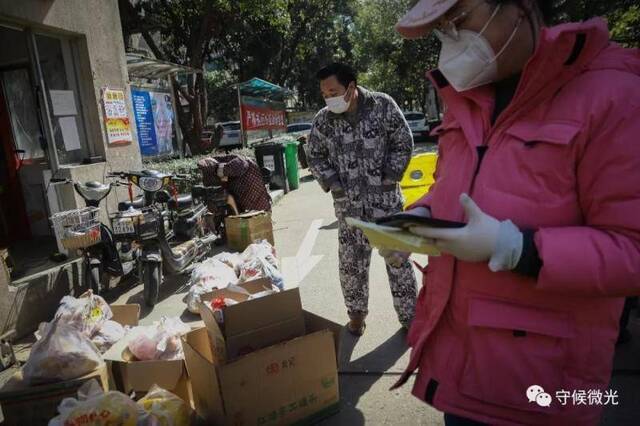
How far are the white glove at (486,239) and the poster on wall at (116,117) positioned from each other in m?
6.10

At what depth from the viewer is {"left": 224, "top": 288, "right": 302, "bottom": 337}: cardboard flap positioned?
2547 millimetres

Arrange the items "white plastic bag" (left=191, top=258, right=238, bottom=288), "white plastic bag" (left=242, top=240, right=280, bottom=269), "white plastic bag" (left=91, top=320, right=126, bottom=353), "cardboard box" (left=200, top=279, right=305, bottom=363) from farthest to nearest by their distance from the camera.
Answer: "white plastic bag" (left=242, top=240, right=280, bottom=269) → "white plastic bag" (left=191, top=258, right=238, bottom=288) → "white plastic bag" (left=91, top=320, right=126, bottom=353) → "cardboard box" (left=200, top=279, right=305, bottom=363)

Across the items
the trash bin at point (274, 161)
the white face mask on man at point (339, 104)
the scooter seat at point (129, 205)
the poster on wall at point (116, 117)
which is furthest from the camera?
the trash bin at point (274, 161)

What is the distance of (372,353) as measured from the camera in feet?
11.4

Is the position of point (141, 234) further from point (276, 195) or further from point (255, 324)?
point (276, 195)

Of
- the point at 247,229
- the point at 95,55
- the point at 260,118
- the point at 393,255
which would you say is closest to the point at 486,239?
the point at 393,255

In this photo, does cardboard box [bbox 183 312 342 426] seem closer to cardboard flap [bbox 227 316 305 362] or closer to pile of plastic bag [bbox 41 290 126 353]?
cardboard flap [bbox 227 316 305 362]

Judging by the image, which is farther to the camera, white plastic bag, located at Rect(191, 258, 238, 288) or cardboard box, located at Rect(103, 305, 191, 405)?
white plastic bag, located at Rect(191, 258, 238, 288)

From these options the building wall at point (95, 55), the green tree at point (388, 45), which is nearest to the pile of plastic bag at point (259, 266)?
the building wall at point (95, 55)

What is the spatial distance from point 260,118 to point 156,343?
10281 mm

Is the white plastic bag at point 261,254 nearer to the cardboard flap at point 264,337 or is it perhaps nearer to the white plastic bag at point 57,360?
the cardboard flap at point 264,337

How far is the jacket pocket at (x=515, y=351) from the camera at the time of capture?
1.25 m

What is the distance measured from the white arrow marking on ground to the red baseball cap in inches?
147

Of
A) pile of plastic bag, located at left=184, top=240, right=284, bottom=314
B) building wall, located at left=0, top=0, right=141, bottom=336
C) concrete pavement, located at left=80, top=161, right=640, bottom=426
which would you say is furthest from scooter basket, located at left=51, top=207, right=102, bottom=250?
pile of plastic bag, located at left=184, top=240, right=284, bottom=314
